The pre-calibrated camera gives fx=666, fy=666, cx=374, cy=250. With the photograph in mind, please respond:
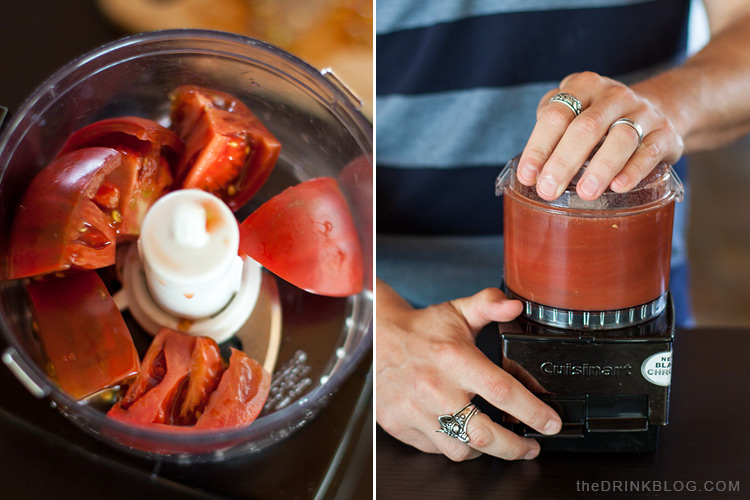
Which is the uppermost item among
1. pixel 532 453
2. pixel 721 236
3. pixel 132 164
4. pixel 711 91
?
pixel 721 236

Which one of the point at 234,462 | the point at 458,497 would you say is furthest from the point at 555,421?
the point at 234,462

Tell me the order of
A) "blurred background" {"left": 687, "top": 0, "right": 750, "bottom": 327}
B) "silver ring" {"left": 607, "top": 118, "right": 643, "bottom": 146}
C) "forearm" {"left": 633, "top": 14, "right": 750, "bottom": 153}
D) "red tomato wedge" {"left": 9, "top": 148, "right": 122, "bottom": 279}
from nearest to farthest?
"red tomato wedge" {"left": 9, "top": 148, "right": 122, "bottom": 279} → "silver ring" {"left": 607, "top": 118, "right": 643, "bottom": 146} → "forearm" {"left": 633, "top": 14, "right": 750, "bottom": 153} → "blurred background" {"left": 687, "top": 0, "right": 750, "bottom": 327}

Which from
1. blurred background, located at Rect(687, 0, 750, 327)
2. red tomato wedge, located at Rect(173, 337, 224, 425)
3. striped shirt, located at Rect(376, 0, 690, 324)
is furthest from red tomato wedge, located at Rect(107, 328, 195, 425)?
blurred background, located at Rect(687, 0, 750, 327)

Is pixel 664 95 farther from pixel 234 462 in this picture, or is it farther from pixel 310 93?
pixel 234 462

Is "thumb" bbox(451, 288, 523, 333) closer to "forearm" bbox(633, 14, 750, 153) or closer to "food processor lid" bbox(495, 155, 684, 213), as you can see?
"food processor lid" bbox(495, 155, 684, 213)

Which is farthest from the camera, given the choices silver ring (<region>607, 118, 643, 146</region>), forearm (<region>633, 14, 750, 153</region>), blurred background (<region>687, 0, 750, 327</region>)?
blurred background (<region>687, 0, 750, 327</region>)

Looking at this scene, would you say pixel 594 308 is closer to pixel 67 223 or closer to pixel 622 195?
pixel 622 195

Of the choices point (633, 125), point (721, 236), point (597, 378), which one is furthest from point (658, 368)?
point (721, 236)

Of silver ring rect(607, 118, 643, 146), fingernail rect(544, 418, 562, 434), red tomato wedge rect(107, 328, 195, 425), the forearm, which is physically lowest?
fingernail rect(544, 418, 562, 434)
